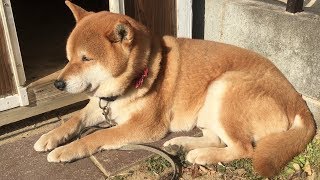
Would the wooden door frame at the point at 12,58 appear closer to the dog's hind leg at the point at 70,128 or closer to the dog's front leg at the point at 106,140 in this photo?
the dog's hind leg at the point at 70,128

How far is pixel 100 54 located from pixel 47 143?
1.08 metres

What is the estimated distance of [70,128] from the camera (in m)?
3.69

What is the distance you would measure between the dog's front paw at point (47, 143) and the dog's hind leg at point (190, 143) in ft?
3.49

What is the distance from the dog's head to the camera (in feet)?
10.3

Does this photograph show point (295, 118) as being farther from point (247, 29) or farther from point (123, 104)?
point (123, 104)

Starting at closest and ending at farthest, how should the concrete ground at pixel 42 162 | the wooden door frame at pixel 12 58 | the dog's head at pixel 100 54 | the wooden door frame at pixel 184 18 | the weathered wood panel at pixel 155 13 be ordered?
the dog's head at pixel 100 54 → the concrete ground at pixel 42 162 → the wooden door frame at pixel 12 58 → the weathered wood panel at pixel 155 13 → the wooden door frame at pixel 184 18

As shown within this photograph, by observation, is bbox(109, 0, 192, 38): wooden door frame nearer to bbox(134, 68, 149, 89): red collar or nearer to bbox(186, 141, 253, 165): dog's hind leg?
bbox(134, 68, 149, 89): red collar

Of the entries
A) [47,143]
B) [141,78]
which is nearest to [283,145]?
[141,78]

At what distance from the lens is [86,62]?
10.5ft

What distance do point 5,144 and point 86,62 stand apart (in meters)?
1.40

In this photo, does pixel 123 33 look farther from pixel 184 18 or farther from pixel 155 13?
pixel 184 18

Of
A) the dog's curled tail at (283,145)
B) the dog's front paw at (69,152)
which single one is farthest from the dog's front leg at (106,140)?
the dog's curled tail at (283,145)

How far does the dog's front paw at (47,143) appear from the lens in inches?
139

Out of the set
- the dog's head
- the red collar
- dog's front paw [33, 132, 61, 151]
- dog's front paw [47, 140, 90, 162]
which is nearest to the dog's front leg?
dog's front paw [47, 140, 90, 162]
